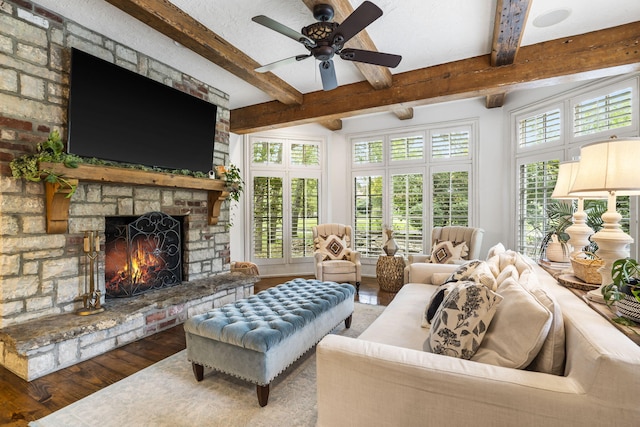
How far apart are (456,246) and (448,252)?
0.14 metres

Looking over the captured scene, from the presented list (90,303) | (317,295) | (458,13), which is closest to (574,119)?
(458,13)

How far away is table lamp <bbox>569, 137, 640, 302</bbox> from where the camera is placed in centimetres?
142

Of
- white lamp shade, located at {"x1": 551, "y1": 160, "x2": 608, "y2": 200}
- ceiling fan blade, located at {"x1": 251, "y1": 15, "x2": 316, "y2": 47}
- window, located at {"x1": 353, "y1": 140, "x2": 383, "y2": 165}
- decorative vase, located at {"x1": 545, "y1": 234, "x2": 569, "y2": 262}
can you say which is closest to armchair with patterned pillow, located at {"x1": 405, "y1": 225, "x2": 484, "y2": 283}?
decorative vase, located at {"x1": 545, "y1": 234, "x2": 569, "y2": 262}

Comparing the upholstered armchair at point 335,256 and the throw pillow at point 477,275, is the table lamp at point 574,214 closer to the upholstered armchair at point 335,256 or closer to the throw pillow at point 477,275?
the throw pillow at point 477,275

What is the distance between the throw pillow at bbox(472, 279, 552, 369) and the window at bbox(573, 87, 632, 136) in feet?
10.5

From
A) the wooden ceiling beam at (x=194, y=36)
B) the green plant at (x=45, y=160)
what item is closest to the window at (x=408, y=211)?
the wooden ceiling beam at (x=194, y=36)

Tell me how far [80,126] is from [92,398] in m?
2.11

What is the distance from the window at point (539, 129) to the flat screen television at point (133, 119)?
4.35 m

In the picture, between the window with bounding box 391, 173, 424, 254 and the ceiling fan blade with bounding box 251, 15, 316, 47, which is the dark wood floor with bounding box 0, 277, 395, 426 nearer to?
the ceiling fan blade with bounding box 251, 15, 316, 47

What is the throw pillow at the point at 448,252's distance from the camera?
414cm

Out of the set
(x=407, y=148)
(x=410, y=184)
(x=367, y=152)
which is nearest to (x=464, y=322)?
(x=410, y=184)

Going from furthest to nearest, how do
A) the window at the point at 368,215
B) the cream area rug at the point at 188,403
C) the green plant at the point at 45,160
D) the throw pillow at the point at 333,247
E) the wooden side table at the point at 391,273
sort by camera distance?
1. the window at the point at 368,215
2. the throw pillow at the point at 333,247
3. the wooden side table at the point at 391,273
4. the green plant at the point at 45,160
5. the cream area rug at the point at 188,403

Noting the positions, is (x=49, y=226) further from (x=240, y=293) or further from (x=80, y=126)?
(x=240, y=293)

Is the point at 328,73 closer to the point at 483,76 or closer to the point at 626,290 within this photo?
the point at 483,76
